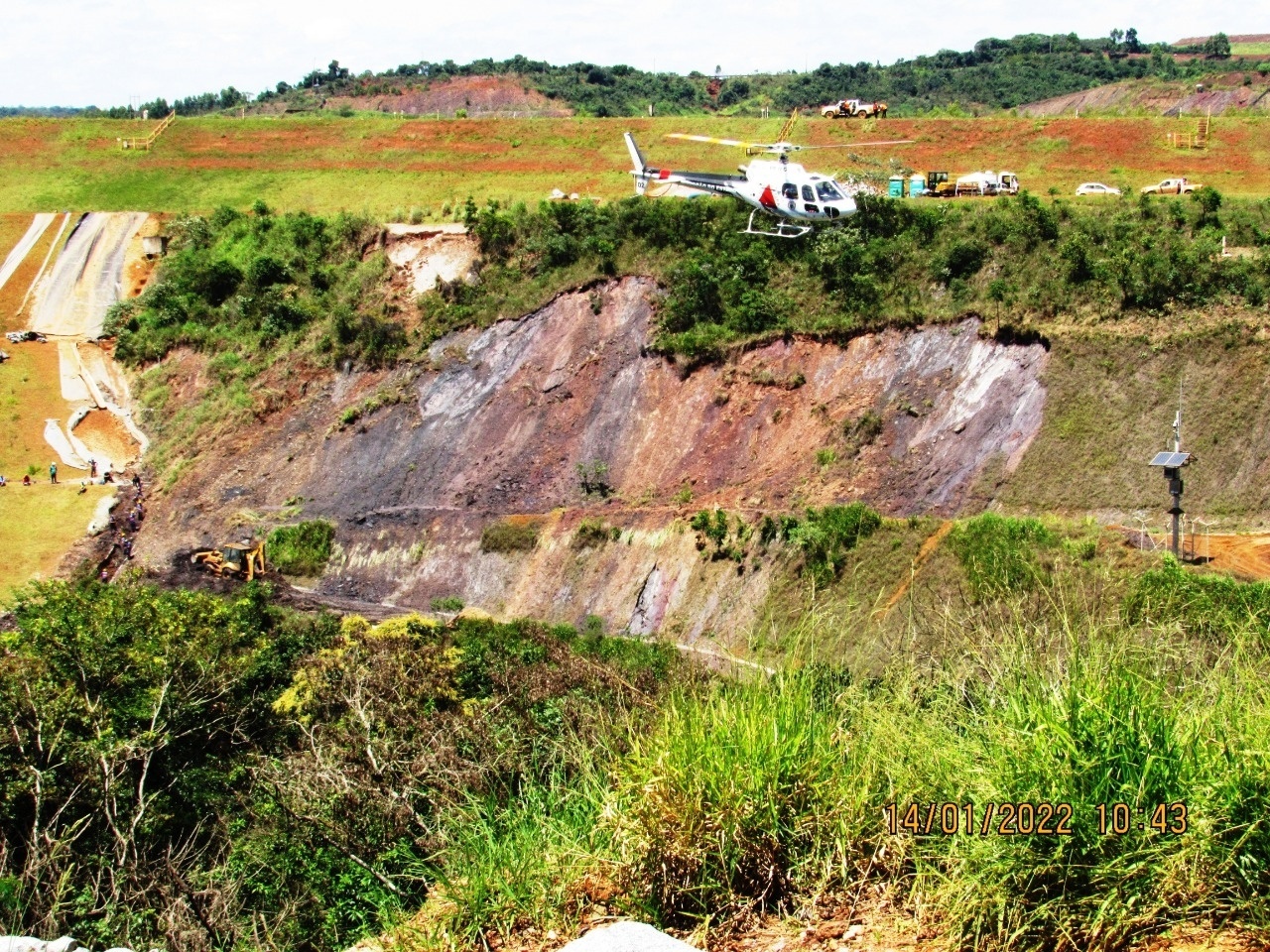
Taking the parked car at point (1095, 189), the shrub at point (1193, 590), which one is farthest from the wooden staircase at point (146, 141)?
the shrub at point (1193, 590)

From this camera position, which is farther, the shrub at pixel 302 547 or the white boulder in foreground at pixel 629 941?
the shrub at pixel 302 547

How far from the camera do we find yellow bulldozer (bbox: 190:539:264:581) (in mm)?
38156

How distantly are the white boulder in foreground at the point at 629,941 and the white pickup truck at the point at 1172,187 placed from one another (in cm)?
4160

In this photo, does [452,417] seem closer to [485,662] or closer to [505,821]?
[485,662]

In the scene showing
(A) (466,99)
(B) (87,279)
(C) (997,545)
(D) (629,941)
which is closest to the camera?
(D) (629,941)

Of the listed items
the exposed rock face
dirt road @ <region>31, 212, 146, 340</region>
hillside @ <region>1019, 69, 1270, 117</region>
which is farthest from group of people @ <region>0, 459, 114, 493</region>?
hillside @ <region>1019, 69, 1270, 117</region>

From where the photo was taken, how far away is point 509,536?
3628 cm

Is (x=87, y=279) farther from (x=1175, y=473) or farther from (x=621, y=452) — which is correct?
(x=1175, y=473)

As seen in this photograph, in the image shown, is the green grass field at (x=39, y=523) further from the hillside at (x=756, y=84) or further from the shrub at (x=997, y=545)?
the hillside at (x=756, y=84)

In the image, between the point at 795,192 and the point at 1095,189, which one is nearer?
the point at 795,192

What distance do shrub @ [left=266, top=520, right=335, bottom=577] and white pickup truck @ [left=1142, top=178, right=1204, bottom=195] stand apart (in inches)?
1153

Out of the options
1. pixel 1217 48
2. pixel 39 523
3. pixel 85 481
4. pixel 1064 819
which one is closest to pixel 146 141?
pixel 85 481

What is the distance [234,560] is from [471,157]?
26442 mm

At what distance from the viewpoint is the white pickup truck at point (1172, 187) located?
4341cm
